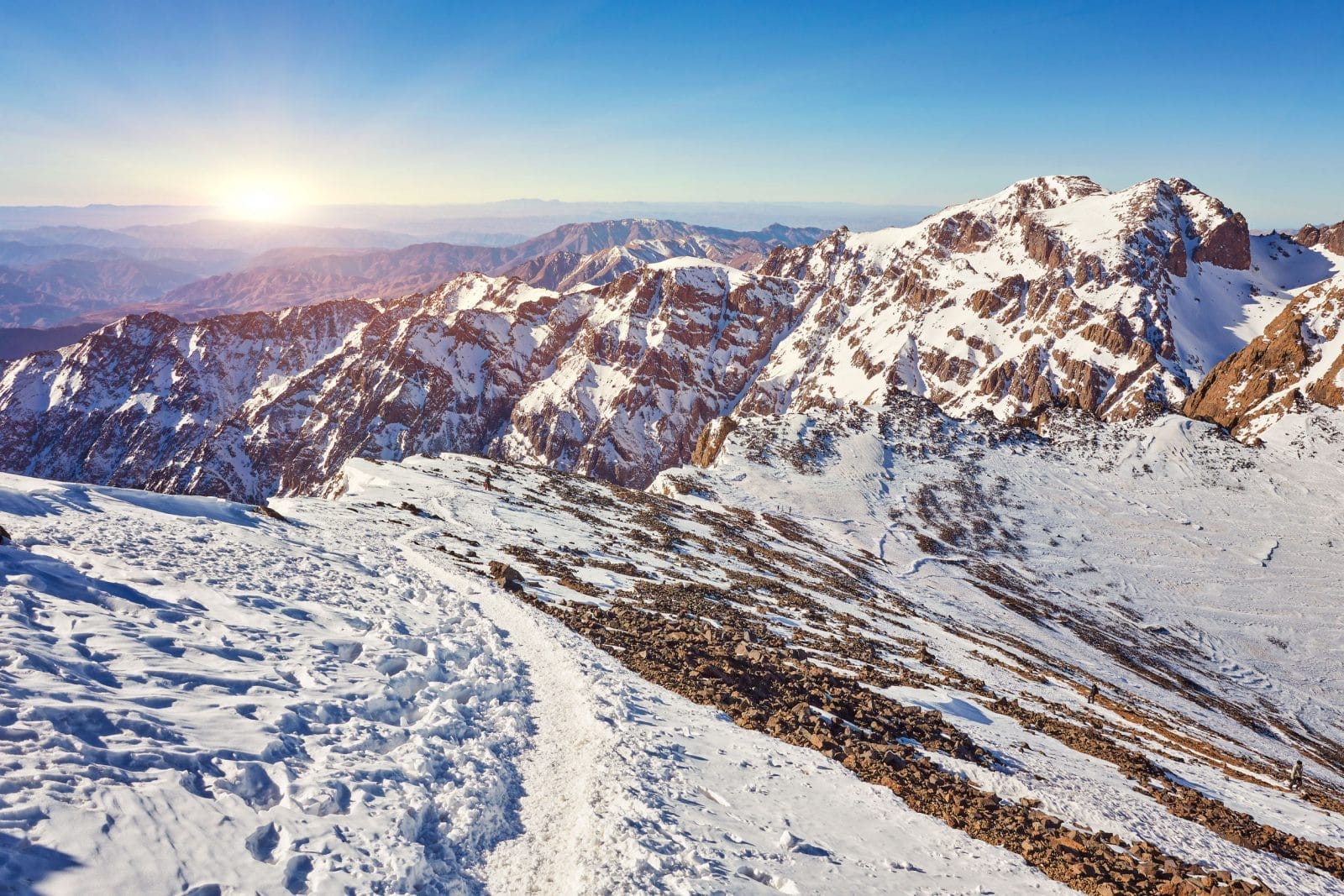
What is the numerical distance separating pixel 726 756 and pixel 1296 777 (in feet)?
71.7

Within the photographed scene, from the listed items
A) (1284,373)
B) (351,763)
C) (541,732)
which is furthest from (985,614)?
(1284,373)

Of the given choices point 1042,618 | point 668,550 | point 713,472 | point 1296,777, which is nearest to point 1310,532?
point 1042,618

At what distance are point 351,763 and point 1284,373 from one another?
15889 cm

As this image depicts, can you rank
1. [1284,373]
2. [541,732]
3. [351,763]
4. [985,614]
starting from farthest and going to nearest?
[1284,373] < [985,614] < [541,732] < [351,763]

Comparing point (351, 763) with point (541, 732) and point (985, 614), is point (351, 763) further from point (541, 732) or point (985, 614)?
point (985, 614)

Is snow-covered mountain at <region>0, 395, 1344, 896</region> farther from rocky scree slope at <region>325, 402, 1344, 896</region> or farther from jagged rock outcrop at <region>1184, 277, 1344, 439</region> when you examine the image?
jagged rock outcrop at <region>1184, 277, 1344, 439</region>

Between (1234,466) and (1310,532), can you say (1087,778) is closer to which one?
(1310,532)

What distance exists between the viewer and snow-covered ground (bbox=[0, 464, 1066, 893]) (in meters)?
8.20

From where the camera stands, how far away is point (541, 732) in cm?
1412

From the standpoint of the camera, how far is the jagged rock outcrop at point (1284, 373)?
103 meters

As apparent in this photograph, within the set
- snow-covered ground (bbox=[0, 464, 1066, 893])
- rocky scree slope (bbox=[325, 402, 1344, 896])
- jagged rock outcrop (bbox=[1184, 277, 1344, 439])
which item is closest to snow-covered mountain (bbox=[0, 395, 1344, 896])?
snow-covered ground (bbox=[0, 464, 1066, 893])

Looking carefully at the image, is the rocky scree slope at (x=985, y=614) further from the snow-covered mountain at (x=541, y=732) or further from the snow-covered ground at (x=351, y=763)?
the snow-covered ground at (x=351, y=763)

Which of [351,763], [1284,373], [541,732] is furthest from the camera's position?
[1284,373]

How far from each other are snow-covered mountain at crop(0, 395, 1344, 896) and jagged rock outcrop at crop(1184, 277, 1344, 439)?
306ft
